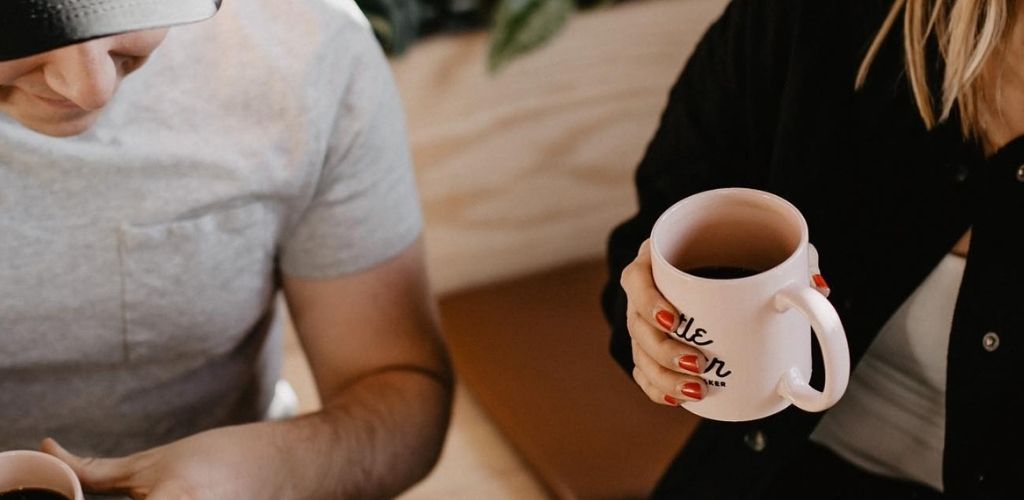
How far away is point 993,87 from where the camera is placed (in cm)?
112

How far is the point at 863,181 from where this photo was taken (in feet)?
3.84

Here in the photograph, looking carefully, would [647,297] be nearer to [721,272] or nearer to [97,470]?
[721,272]

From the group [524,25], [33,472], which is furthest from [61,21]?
[524,25]

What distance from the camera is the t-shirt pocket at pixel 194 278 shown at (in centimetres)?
116

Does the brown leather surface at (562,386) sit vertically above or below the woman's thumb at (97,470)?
below

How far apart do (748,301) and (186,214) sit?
0.59 meters

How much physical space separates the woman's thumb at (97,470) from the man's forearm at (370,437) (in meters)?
0.15

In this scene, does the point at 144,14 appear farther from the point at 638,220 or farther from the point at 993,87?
the point at 993,87

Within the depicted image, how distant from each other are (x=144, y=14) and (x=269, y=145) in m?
0.29

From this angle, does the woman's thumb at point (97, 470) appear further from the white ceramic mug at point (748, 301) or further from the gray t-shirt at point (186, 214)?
the white ceramic mug at point (748, 301)

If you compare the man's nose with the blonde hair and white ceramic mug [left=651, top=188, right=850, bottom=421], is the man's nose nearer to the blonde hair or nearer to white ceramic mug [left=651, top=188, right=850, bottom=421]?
white ceramic mug [left=651, top=188, right=850, bottom=421]

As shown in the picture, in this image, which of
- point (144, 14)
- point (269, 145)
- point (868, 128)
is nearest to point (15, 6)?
point (144, 14)

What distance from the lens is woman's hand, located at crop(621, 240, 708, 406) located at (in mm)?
866

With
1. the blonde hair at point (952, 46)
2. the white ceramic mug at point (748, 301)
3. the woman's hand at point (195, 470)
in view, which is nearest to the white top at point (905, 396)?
the blonde hair at point (952, 46)
